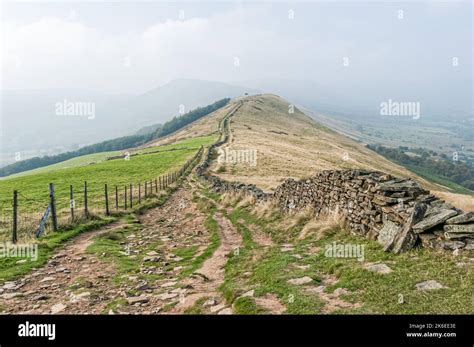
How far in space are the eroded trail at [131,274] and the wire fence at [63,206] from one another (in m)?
1.84

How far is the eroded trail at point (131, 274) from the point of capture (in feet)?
31.4

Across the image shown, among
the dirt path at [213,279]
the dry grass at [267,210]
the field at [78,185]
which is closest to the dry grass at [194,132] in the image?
the field at [78,185]

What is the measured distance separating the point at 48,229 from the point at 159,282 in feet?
30.8

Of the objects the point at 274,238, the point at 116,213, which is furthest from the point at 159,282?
the point at 116,213

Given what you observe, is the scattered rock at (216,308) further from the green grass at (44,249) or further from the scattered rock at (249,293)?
the green grass at (44,249)

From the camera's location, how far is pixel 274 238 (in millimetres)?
15664

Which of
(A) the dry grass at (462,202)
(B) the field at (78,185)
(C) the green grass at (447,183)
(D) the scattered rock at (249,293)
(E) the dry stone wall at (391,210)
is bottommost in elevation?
(C) the green grass at (447,183)

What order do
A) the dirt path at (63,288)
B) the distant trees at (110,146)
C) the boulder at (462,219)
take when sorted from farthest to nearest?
the distant trees at (110,146), the dirt path at (63,288), the boulder at (462,219)

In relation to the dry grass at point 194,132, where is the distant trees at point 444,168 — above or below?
below

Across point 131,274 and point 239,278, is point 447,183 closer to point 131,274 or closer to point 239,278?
point 239,278

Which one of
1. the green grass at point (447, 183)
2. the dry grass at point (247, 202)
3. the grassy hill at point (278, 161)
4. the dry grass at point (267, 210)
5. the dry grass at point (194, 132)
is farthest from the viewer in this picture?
the dry grass at point (194, 132)

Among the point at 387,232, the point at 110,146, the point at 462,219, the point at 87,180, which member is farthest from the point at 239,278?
the point at 110,146

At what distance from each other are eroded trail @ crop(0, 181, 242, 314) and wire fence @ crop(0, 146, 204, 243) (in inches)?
72.6
